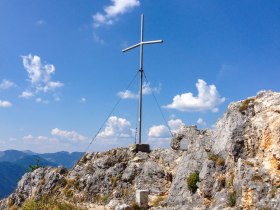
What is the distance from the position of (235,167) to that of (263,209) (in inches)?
232

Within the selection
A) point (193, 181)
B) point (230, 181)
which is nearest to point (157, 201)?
point (193, 181)

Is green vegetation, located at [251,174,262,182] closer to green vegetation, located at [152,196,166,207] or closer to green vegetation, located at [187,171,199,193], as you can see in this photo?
green vegetation, located at [187,171,199,193]

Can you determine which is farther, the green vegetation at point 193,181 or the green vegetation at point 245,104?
the green vegetation at point 245,104

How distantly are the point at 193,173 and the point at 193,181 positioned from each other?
1.01 meters

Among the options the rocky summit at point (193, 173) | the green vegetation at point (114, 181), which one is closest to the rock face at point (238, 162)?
the rocky summit at point (193, 173)

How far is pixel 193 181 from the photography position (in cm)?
3066

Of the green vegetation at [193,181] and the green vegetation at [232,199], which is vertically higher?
the green vegetation at [193,181]

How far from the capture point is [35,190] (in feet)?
154

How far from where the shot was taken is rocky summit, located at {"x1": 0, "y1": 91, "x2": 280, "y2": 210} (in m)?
24.8

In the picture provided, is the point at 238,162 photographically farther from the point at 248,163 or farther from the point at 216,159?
the point at 216,159

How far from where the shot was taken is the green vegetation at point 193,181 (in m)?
30.4

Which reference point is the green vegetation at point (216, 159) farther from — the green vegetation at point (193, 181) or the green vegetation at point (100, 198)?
the green vegetation at point (100, 198)

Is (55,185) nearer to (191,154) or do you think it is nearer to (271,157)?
(191,154)

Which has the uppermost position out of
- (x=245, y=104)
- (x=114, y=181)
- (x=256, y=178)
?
(x=245, y=104)
